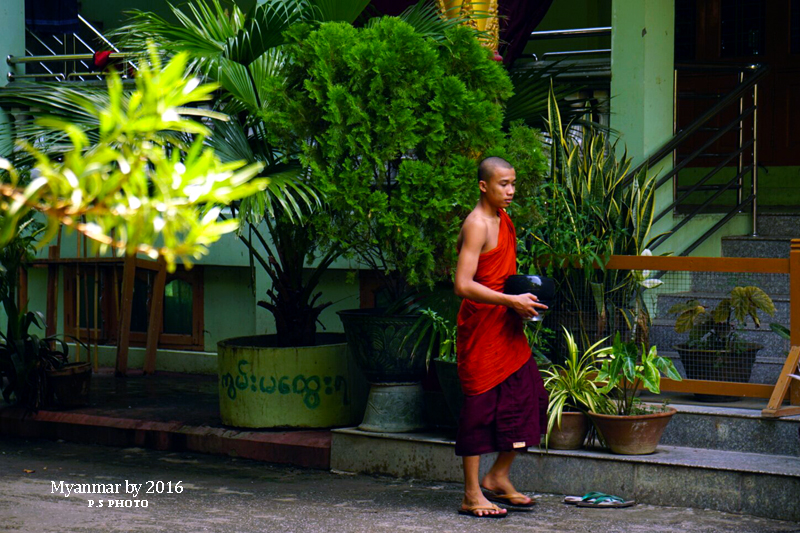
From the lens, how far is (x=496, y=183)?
5.18 meters

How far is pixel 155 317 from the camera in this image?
9.77 metres

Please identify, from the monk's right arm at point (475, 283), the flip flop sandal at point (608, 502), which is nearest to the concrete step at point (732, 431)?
the flip flop sandal at point (608, 502)

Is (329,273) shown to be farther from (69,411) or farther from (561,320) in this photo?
(561,320)

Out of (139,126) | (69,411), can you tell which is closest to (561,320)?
(69,411)

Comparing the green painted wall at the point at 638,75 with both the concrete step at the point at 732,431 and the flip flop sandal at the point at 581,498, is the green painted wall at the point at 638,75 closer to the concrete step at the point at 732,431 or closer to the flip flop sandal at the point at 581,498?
the concrete step at the point at 732,431

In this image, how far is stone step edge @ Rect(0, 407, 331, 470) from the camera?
6611 mm

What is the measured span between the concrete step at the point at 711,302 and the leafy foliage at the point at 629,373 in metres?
0.68

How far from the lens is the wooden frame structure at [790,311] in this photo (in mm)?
5590

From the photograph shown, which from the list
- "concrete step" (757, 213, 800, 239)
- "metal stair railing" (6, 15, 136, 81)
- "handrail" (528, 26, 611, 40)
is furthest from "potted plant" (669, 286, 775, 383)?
"metal stair railing" (6, 15, 136, 81)

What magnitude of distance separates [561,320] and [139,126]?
475cm

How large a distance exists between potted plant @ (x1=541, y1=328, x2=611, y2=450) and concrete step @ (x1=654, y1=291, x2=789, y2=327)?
84 centimetres

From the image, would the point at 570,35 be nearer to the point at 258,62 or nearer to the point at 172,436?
the point at 258,62

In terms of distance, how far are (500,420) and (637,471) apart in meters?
Result: 0.82

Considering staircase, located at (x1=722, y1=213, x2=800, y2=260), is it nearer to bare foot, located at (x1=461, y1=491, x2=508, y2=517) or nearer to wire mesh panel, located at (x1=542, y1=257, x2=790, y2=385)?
wire mesh panel, located at (x1=542, y1=257, x2=790, y2=385)
